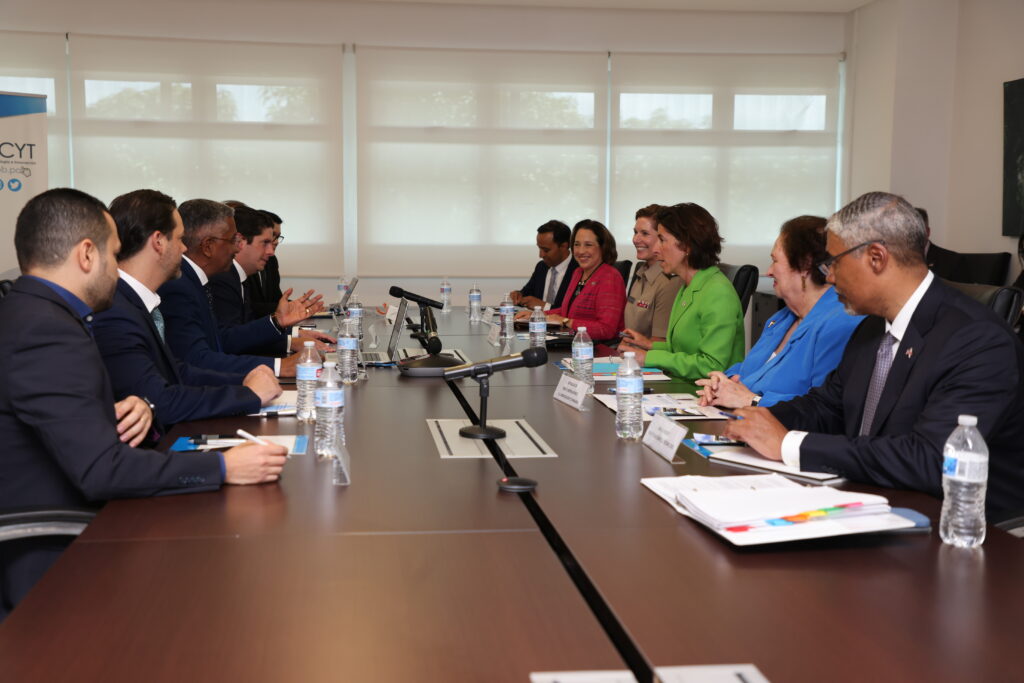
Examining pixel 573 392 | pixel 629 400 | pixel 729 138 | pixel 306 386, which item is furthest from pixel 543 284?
pixel 629 400

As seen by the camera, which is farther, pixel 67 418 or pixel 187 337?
pixel 187 337

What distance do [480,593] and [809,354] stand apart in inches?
77.1

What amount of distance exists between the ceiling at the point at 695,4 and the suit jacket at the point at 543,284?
235 centimetres

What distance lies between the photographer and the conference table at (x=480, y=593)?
1201 millimetres

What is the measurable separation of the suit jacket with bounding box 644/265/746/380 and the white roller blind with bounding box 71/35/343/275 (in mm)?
4926

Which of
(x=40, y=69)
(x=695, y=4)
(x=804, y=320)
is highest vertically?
(x=695, y=4)

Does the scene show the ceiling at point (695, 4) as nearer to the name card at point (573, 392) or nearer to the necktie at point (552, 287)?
the necktie at point (552, 287)

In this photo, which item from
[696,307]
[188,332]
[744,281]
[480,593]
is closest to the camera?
[480,593]

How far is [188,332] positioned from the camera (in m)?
3.67

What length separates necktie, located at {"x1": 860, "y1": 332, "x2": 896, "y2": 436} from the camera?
2.38 metres

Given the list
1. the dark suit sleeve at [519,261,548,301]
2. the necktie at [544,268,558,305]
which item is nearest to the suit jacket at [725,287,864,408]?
the necktie at [544,268,558,305]

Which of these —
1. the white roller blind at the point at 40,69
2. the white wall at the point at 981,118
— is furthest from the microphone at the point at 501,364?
the white roller blind at the point at 40,69

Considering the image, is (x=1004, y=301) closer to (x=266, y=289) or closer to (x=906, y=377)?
(x=906, y=377)

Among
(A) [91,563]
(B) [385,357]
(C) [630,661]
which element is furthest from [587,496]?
(B) [385,357]
